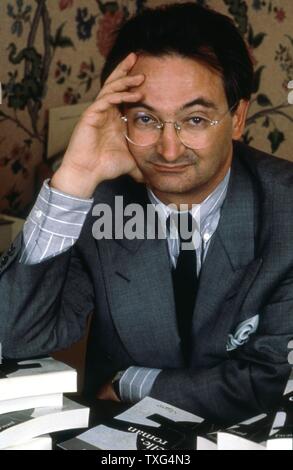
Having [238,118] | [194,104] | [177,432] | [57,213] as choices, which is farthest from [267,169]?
[177,432]

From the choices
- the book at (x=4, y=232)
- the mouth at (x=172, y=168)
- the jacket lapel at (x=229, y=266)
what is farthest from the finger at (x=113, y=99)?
the book at (x=4, y=232)

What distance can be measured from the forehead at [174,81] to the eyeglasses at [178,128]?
0.03m

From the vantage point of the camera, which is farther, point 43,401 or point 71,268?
point 71,268

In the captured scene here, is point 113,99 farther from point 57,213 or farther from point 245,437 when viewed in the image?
point 245,437

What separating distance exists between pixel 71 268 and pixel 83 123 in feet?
0.94

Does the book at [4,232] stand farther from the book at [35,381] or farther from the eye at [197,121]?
the book at [35,381]

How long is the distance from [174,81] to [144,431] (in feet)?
2.08

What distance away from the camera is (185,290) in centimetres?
147

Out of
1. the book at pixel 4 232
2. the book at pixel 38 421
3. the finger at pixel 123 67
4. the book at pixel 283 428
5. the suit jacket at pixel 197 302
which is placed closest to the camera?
the book at pixel 283 428

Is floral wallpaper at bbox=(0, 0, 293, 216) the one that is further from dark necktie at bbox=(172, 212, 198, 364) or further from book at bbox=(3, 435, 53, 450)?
book at bbox=(3, 435, 53, 450)

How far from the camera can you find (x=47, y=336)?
4.45 feet

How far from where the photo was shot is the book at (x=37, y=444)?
39.5 inches
